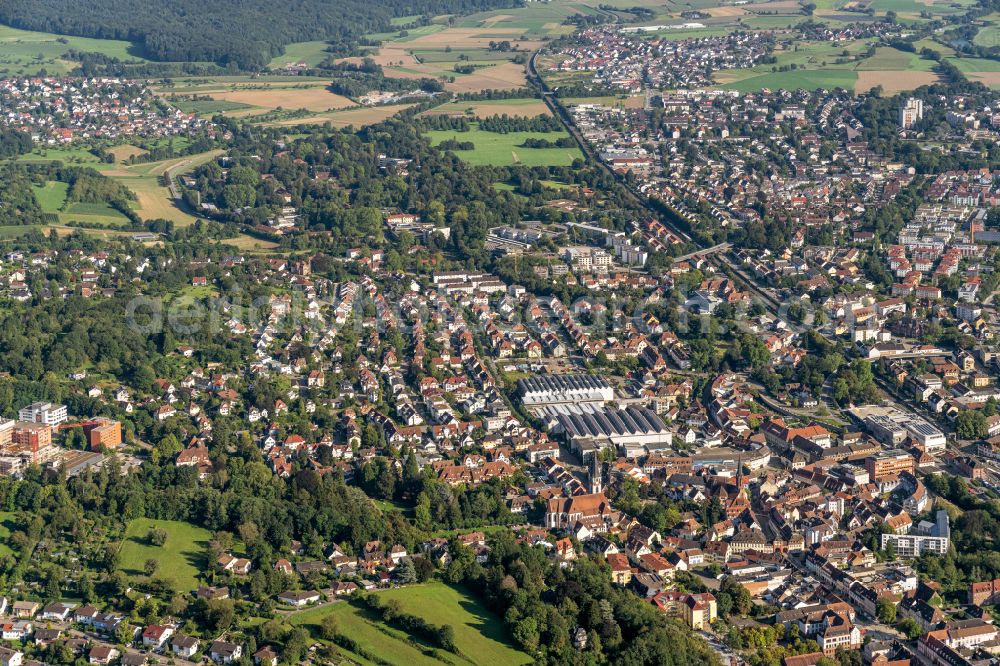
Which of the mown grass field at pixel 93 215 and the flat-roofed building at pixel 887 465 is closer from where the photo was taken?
the flat-roofed building at pixel 887 465

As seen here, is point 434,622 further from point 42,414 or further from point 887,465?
point 42,414

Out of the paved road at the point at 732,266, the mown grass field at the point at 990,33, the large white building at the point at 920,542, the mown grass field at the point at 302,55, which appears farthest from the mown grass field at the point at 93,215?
the mown grass field at the point at 990,33

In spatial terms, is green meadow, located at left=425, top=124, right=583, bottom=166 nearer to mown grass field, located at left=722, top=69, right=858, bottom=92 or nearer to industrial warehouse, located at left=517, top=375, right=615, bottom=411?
mown grass field, located at left=722, top=69, right=858, bottom=92

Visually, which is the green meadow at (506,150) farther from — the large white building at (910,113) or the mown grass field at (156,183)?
the large white building at (910,113)

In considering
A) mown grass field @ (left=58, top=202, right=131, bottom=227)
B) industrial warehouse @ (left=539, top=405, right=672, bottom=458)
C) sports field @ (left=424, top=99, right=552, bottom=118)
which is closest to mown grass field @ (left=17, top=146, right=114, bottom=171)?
mown grass field @ (left=58, top=202, right=131, bottom=227)

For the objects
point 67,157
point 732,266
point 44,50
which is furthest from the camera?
point 44,50

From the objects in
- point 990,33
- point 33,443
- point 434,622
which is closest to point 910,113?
point 990,33

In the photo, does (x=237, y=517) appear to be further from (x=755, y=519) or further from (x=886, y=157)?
(x=886, y=157)
